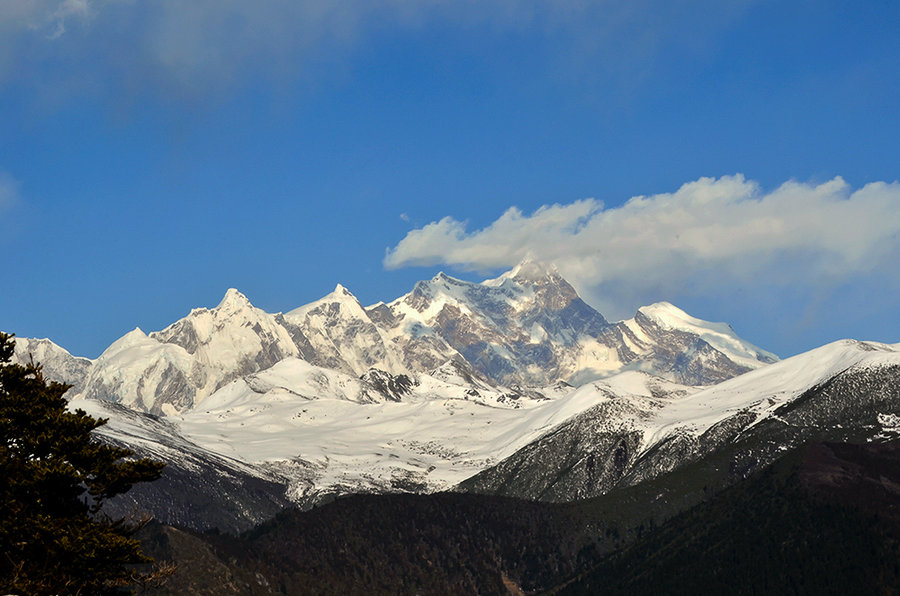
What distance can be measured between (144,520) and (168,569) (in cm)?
482

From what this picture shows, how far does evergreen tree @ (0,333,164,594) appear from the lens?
89375 millimetres

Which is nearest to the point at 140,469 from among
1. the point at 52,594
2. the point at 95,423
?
the point at 95,423

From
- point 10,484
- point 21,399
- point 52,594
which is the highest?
point 21,399

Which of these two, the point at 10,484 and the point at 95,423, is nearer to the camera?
the point at 10,484

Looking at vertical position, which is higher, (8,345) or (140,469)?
(8,345)

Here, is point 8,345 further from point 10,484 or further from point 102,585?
point 102,585

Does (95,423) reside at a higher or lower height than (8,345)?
lower

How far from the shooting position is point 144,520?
8869 cm

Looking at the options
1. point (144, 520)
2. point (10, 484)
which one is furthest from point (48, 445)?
point (144, 520)

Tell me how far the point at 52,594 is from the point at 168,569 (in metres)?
8.42

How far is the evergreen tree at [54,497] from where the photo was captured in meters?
89.4

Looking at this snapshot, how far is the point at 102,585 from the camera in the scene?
91875mm

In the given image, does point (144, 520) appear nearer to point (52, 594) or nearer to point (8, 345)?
point (52, 594)

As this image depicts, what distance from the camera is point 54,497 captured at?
92750 millimetres
